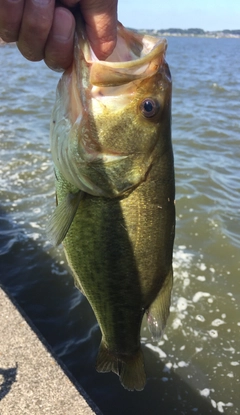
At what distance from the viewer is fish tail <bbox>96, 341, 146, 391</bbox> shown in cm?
227

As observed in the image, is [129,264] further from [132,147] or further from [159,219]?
[132,147]

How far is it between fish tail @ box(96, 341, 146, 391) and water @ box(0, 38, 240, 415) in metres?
1.87

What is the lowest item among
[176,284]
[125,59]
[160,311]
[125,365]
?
[176,284]

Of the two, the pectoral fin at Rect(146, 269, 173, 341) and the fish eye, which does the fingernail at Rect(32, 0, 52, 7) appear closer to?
the fish eye

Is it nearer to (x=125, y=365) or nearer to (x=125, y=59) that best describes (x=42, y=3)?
(x=125, y=59)

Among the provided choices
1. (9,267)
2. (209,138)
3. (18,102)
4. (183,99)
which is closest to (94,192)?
(9,267)

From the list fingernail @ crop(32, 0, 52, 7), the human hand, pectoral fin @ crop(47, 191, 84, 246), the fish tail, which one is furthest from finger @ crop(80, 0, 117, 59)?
the fish tail

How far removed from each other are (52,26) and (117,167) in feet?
2.07

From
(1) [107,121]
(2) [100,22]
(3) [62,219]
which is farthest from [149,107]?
(3) [62,219]

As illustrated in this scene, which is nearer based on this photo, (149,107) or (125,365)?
(149,107)

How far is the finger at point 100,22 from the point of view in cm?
152

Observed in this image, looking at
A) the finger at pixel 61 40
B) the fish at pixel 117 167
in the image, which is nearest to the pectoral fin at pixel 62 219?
the fish at pixel 117 167

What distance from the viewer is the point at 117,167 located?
1831 millimetres

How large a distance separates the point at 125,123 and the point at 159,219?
0.47m
